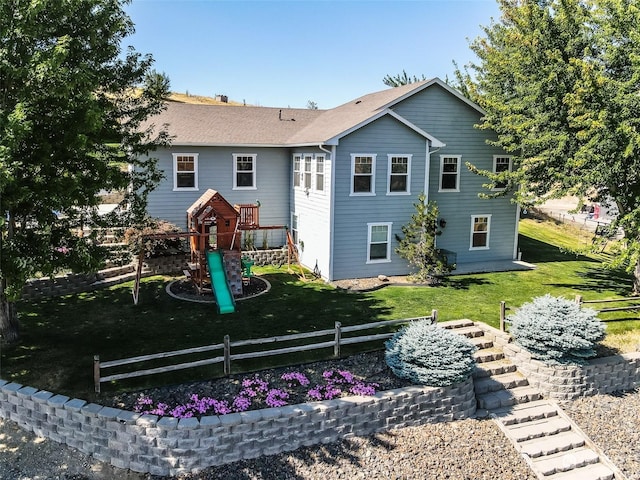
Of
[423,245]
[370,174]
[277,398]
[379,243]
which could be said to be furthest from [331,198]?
[277,398]

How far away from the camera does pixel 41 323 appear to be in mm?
12984

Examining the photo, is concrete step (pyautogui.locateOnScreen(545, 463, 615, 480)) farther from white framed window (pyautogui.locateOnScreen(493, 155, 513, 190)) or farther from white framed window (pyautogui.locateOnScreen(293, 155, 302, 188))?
white framed window (pyautogui.locateOnScreen(293, 155, 302, 188))

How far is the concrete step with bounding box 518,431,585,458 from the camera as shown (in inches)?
389

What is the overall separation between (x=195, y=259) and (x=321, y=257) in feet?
16.0

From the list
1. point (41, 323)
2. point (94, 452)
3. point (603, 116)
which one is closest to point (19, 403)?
point (94, 452)

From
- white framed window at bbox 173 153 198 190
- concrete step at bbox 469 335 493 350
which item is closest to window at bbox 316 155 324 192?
white framed window at bbox 173 153 198 190

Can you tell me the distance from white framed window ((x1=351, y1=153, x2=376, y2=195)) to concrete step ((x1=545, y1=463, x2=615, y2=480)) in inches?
442

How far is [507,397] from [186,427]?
24.4 ft

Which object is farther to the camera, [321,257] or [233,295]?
[321,257]

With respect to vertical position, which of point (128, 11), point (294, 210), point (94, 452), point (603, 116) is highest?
point (128, 11)

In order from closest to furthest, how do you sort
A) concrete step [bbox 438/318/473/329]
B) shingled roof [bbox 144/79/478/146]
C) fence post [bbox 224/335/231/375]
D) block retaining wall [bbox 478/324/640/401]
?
fence post [bbox 224/335/231/375]
block retaining wall [bbox 478/324/640/401]
concrete step [bbox 438/318/473/329]
shingled roof [bbox 144/79/478/146]

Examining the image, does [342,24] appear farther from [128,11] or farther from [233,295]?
[233,295]

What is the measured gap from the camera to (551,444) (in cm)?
1012

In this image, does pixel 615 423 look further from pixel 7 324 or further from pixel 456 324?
pixel 7 324
